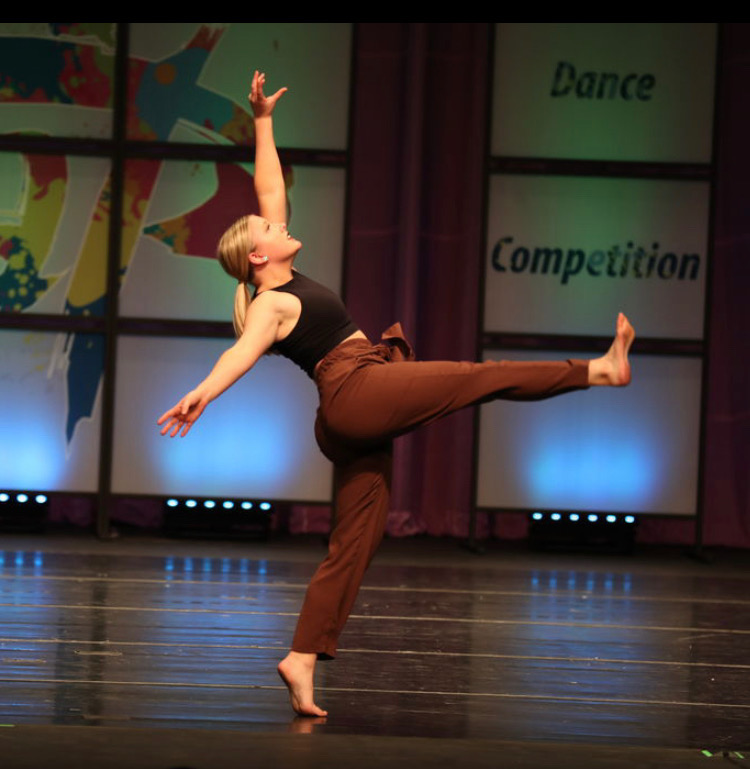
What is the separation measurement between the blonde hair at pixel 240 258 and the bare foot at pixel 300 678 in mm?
773

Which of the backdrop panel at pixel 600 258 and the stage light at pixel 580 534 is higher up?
the backdrop panel at pixel 600 258

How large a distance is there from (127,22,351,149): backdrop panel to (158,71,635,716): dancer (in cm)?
295

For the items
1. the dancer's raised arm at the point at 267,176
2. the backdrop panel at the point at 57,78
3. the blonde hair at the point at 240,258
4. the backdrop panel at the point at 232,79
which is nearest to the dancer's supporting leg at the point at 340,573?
the blonde hair at the point at 240,258

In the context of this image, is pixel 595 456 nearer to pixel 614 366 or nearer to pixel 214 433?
pixel 214 433

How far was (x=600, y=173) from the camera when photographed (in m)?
5.97

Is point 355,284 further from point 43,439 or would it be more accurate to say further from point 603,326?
point 43,439

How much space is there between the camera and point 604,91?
19.6ft

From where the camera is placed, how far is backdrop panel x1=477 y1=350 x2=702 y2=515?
19.7 ft

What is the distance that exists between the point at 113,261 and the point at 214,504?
4.04 feet

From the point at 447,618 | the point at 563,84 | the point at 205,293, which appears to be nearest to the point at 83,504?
the point at 205,293

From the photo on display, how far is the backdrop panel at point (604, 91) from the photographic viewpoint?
233 inches

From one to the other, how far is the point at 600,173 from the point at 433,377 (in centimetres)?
336

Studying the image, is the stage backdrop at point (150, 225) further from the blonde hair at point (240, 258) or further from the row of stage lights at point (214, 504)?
the blonde hair at point (240, 258)

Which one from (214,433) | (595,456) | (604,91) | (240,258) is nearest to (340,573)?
(240,258)
